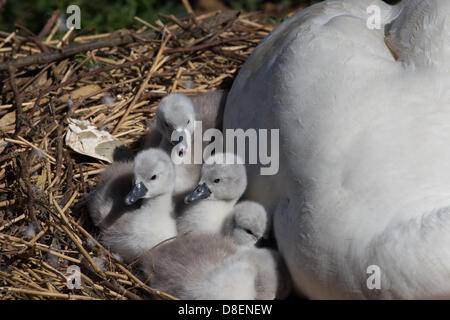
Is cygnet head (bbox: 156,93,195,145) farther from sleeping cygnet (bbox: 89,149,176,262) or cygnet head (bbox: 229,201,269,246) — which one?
cygnet head (bbox: 229,201,269,246)

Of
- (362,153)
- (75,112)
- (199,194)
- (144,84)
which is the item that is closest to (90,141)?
(75,112)

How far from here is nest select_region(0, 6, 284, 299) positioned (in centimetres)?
221

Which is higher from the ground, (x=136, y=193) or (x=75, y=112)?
(x=75, y=112)

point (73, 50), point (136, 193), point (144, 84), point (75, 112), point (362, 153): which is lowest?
point (136, 193)

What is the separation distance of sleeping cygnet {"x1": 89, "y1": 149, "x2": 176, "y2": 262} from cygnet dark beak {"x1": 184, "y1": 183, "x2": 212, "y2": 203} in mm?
117

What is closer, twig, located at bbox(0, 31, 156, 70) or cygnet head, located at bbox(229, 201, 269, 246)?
cygnet head, located at bbox(229, 201, 269, 246)

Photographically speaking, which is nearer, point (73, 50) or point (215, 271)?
point (215, 271)

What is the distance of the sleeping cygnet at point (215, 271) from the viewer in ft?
6.59

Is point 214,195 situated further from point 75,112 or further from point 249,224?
point 75,112

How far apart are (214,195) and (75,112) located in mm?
857

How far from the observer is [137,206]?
2.42 meters

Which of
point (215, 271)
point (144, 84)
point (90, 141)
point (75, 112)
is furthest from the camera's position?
point (144, 84)

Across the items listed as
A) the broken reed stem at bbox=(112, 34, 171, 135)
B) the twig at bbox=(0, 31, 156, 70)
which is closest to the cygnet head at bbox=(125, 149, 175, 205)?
the broken reed stem at bbox=(112, 34, 171, 135)

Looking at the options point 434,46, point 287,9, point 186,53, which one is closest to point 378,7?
point 434,46
